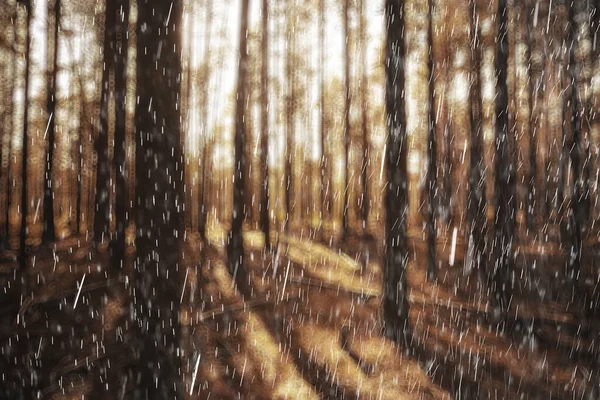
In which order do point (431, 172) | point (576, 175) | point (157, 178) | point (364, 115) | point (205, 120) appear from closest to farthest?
point (157, 178) < point (576, 175) < point (431, 172) < point (205, 120) < point (364, 115)

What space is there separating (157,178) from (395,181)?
371cm

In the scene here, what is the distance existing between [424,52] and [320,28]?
684 centimetres

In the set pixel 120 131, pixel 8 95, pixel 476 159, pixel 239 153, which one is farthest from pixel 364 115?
pixel 8 95

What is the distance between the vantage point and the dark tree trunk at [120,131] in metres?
5.45

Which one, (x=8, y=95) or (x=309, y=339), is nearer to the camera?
(x=309, y=339)

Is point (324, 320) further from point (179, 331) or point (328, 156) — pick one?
point (328, 156)

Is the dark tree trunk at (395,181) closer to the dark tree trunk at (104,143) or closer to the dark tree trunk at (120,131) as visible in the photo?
the dark tree trunk at (120,131)

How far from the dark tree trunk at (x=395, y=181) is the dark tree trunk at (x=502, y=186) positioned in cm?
206

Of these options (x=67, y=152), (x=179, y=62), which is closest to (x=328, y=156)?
(x=67, y=152)

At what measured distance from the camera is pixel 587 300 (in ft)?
24.4

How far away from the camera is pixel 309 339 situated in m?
5.82

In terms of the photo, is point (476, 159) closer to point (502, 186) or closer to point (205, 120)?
point (502, 186)

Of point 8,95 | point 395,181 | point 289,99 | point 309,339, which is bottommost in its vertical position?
point 309,339

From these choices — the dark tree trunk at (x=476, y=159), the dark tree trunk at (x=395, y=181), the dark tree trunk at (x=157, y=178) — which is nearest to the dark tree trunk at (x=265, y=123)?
the dark tree trunk at (x=476, y=159)
